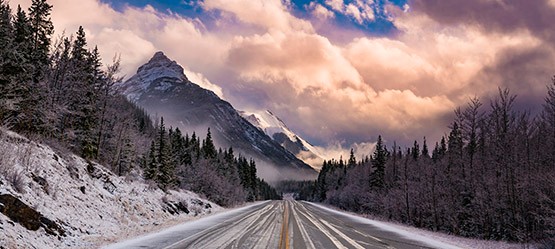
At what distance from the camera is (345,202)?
3610 inches

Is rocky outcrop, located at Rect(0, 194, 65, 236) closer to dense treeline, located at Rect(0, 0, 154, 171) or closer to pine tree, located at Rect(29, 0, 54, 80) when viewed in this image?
dense treeline, located at Rect(0, 0, 154, 171)

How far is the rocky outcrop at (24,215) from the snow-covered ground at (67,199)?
0.93 ft

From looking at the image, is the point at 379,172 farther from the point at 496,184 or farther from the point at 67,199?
the point at 67,199

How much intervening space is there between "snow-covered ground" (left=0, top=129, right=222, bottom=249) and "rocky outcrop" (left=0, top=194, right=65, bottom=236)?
0.28 metres

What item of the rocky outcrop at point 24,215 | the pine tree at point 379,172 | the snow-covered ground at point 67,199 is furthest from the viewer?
the pine tree at point 379,172

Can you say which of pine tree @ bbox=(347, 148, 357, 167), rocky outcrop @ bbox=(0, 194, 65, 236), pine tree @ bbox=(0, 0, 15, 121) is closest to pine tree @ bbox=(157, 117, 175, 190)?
pine tree @ bbox=(0, 0, 15, 121)

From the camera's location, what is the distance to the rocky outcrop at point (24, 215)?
11.3m

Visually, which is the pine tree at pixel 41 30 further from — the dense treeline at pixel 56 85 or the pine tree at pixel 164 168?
the pine tree at pixel 164 168

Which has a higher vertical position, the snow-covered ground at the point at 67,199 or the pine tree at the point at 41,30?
the pine tree at the point at 41,30

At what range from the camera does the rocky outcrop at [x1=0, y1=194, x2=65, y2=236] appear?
37.2 ft

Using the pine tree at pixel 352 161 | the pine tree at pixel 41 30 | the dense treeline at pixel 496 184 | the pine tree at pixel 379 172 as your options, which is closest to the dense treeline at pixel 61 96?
the pine tree at pixel 41 30

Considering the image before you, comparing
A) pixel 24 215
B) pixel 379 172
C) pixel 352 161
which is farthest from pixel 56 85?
pixel 352 161

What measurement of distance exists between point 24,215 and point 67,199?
465cm

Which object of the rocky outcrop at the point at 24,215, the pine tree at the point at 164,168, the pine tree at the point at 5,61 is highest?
the pine tree at the point at 5,61
